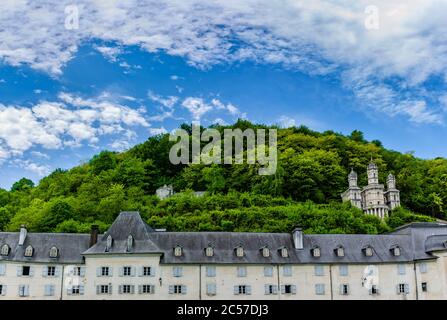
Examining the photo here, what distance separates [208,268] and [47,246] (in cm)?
1563

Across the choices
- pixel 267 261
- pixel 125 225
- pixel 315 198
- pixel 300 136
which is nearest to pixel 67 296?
pixel 125 225

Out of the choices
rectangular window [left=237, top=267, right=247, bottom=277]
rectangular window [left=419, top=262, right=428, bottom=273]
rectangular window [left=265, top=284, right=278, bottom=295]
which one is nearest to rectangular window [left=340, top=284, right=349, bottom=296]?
rectangular window [left=265, top=284, right=278, bottom=295]

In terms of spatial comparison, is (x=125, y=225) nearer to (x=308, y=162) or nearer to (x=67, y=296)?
(x=67, y=296)

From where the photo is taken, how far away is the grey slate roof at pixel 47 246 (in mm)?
49375

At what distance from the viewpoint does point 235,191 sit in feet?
277

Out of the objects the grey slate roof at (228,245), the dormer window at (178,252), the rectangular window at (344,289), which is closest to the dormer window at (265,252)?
the grey slate roof at (228,245)

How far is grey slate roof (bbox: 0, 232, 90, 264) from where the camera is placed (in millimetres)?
49375

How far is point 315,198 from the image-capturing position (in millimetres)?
87062

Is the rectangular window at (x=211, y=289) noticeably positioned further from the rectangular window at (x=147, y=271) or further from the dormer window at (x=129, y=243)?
the dormer window at (x=129, y=243)

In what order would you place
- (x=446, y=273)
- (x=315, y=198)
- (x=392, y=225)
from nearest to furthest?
(x=446, y=273) < (x=392, y=225) < (x=315, y=198)

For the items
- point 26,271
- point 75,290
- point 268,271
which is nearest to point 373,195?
point 268,271

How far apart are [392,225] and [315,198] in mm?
13092

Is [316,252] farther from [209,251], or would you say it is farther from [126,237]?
[126,237]

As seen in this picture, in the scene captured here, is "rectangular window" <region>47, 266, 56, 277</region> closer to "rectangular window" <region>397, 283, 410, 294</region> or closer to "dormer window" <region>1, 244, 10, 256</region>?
"dormer window" <region>1, 244, 10, 256</region>
